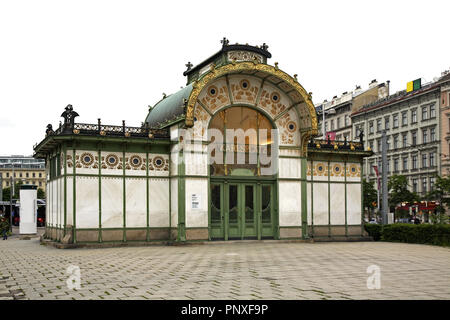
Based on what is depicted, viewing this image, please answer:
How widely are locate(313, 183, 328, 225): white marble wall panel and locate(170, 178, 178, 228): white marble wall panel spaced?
829 cm

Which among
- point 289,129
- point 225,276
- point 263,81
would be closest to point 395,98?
point 289,129

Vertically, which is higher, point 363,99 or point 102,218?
point 363,99

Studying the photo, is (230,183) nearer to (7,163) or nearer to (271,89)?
(271,89)

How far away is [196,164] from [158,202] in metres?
2.76

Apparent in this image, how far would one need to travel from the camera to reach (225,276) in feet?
44.3

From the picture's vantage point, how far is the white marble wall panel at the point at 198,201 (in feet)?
85.0

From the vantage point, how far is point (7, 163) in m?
165

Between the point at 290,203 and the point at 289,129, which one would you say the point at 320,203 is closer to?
the point at 290,203

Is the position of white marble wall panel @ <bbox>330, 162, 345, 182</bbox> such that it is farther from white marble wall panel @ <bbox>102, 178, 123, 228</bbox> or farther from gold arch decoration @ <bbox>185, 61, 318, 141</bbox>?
white marble wall panel @ <bbox>102, 178, 123, 228</bbox>

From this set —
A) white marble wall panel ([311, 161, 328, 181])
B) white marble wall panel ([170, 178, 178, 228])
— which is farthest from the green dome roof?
white marble wall panel ([311, 161, 328, 181])

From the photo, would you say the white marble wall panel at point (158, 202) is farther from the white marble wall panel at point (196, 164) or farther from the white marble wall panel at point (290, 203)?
the white marble wall panel at point (290, 203)

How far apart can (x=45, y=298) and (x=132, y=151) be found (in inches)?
620

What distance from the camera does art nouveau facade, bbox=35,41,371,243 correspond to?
984 inches
